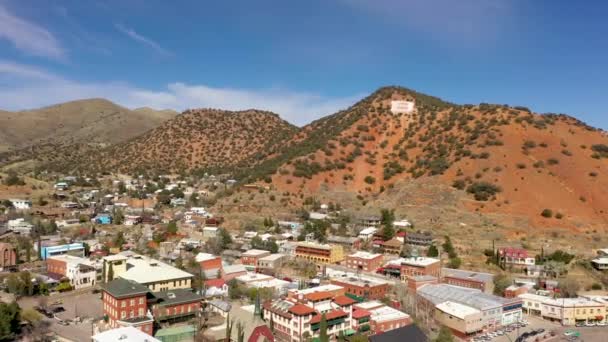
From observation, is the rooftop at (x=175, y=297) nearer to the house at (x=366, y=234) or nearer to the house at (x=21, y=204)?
the house at (x=366, y=234)

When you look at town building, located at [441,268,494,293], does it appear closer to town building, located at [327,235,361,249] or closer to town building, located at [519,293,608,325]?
town building, located at [519,293,608,325]

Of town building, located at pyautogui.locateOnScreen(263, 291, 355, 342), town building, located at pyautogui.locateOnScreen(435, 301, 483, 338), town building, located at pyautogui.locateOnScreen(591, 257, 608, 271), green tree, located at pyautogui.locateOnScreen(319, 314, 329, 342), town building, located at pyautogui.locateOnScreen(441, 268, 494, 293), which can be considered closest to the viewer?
green tree, located at pyautogui.locateOnScreen(319, 314, 329, 342)

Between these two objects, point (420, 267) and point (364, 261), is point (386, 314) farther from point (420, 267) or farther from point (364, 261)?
point (364, 261)

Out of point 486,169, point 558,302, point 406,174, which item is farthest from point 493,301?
point 406,174

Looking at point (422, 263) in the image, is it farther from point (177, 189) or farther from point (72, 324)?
point (177, 189)

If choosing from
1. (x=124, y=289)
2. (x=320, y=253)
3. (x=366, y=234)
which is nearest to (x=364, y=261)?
(x=320, y=253)

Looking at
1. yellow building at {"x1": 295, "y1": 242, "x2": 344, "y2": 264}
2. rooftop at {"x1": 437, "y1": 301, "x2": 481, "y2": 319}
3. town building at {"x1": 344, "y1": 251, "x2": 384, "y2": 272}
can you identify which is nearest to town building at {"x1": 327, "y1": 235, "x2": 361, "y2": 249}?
yellow building at {"x1": 295, "y1": 242, "x2": 344, "y2": 264}
